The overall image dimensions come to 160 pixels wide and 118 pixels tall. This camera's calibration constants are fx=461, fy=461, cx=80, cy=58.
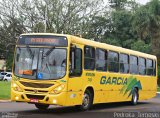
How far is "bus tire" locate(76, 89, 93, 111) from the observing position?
18.7 metres

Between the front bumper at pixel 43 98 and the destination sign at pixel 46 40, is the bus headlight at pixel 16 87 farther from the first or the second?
the destination sign at pixel 46 40

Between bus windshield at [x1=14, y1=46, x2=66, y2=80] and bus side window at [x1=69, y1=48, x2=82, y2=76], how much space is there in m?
0.35

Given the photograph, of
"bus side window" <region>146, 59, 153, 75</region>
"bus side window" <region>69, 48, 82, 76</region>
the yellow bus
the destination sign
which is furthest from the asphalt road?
"bus side window" <region>146, 59, 153, 75</region>

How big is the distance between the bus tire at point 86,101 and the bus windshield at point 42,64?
229cm

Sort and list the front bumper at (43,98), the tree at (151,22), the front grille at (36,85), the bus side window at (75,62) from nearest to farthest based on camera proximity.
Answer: the front bumper at (43,98) < the front grille at (36,85) < the bus side window at (75,62) < the tree at (151,22)

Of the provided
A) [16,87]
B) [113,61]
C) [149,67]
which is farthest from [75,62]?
[149,67]

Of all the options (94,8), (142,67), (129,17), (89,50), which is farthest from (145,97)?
(129,17)

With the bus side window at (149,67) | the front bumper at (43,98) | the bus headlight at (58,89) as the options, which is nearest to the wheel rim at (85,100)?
the front bumper at (43,98)

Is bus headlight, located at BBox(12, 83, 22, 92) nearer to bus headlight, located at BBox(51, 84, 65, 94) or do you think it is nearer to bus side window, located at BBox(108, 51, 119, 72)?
Answer: bus headlight, located at BBox(51, 84, 65, 94)

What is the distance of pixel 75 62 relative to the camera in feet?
57.7

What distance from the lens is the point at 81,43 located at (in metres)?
18.3

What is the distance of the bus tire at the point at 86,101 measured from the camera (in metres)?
18.7

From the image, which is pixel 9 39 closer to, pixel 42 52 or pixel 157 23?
pixel 157 23

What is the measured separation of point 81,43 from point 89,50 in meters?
0.85
